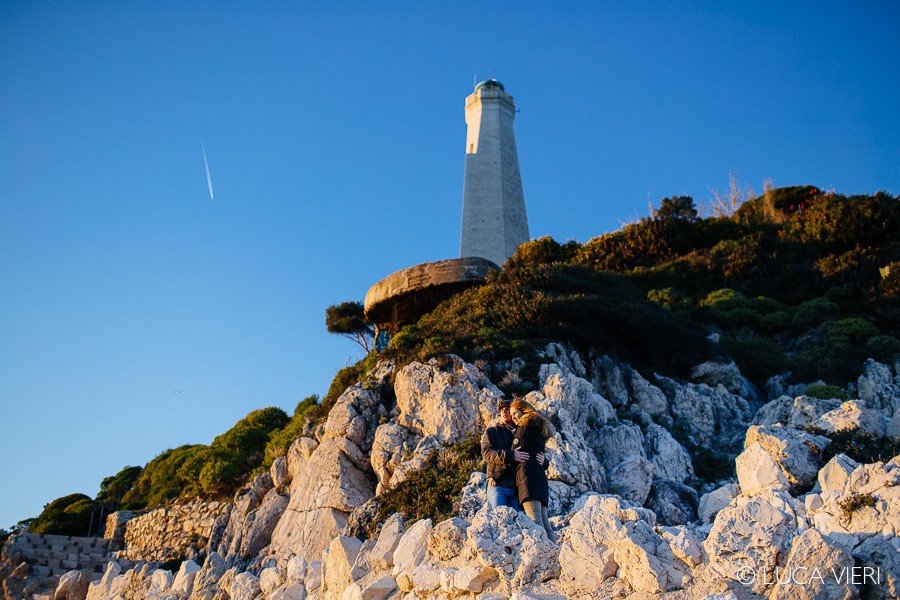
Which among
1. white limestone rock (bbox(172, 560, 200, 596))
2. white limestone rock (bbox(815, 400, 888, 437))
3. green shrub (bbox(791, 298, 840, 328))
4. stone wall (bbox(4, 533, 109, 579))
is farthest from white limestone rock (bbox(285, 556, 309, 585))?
green shrub (bbox(791, 298, 840, 328))

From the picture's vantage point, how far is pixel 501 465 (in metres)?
8.41

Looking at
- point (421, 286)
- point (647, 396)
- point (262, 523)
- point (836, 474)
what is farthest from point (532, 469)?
point (421, 286)

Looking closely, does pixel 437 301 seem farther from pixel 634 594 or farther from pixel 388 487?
pixel 634 594

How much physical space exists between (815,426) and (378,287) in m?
11.8

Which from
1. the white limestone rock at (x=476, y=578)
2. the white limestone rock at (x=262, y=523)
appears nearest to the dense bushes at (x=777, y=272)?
the white limestone rock at (x=262, y=523)

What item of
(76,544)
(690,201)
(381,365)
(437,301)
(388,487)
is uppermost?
(690,201)

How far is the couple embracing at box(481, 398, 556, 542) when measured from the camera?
27.0 feet

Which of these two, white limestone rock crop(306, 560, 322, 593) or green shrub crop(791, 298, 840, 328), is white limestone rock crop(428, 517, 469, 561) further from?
green shrub crop(791, 298, 840, 328)

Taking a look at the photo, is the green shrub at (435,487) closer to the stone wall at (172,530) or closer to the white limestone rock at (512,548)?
the white limestone rock at (512,548)

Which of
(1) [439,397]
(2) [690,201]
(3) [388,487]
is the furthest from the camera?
(2) [690,201]

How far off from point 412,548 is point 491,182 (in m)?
30.3

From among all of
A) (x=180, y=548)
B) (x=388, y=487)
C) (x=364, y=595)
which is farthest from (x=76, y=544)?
(x=364, y=595)

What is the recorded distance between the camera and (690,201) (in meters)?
29.4

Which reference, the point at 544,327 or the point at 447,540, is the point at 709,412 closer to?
the point at 544,327
